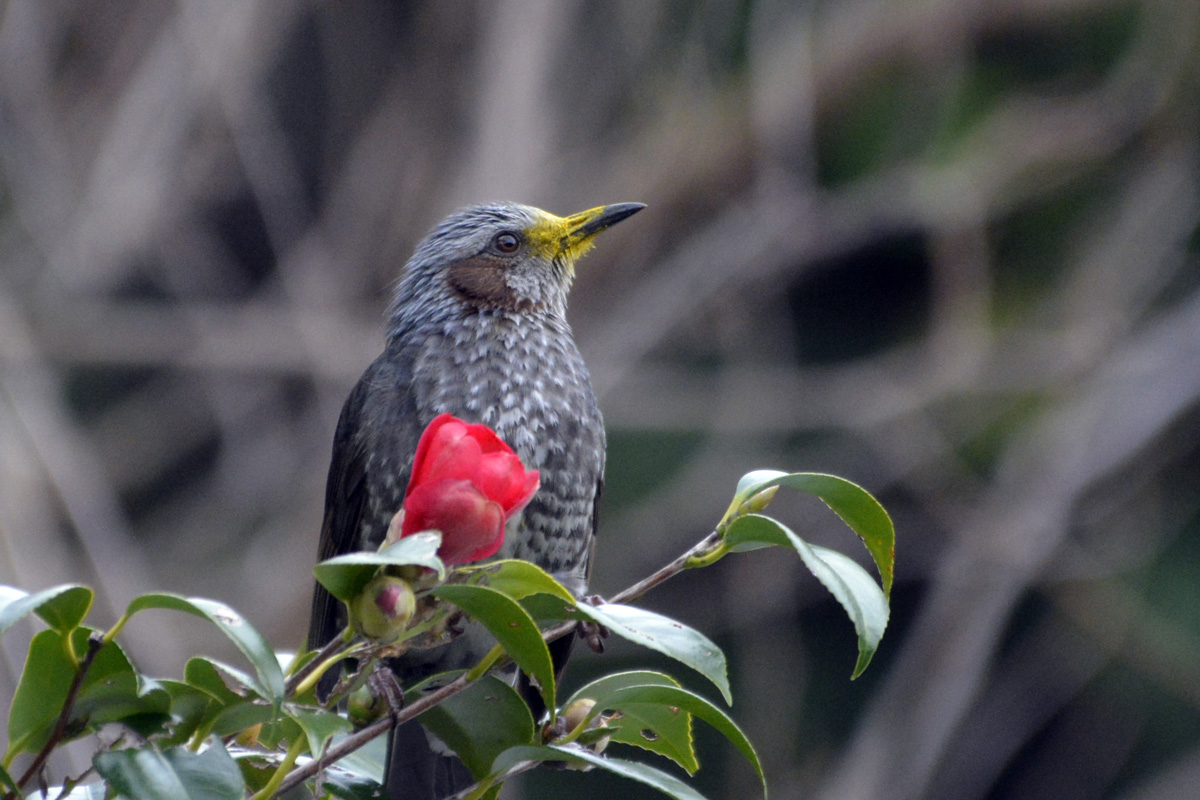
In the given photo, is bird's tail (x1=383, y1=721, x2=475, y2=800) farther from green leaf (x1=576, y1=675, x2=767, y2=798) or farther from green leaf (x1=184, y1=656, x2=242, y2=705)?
green leaf (x1=184, y1=656, x2=242, y2=705)

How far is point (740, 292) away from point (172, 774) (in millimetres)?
4591

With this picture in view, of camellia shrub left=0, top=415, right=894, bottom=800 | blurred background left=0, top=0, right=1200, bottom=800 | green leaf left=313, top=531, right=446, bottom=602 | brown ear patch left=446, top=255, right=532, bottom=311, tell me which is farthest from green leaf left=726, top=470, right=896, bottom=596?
blurred background left=0, top=0, right=1200, bottom=800


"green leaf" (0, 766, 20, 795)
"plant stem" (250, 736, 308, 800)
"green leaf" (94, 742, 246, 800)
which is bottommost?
"plant stem" (250, 736, 308, 800)

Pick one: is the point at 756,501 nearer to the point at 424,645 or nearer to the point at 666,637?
the point at 666,637

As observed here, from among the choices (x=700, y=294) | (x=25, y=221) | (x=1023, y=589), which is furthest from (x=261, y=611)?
(x=1023, y=589)

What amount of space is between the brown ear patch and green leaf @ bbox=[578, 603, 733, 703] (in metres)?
1.81

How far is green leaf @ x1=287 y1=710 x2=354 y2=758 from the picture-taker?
1.22 m

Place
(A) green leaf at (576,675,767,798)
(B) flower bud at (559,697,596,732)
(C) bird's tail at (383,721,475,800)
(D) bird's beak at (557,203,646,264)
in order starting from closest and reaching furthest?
(A) green leaf at (576,675,767,798)
(B) flower bud at (559,697,596,732)
(C) bird's tail at (383,721,475,800)
(D) bird's beak at (557,203,646,264)

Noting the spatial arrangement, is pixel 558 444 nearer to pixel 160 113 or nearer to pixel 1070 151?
pixel 160 113

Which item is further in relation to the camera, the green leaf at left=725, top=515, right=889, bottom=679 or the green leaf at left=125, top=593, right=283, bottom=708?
the green leaf at left=725, top=515, right=889, bottom=679

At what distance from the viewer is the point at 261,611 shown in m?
5.19

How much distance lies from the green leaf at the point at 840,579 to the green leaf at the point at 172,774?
1.80 ft

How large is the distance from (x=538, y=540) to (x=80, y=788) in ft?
4.35

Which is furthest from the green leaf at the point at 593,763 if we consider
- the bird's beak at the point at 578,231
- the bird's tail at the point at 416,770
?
the bird's beak at the point at 578,231
